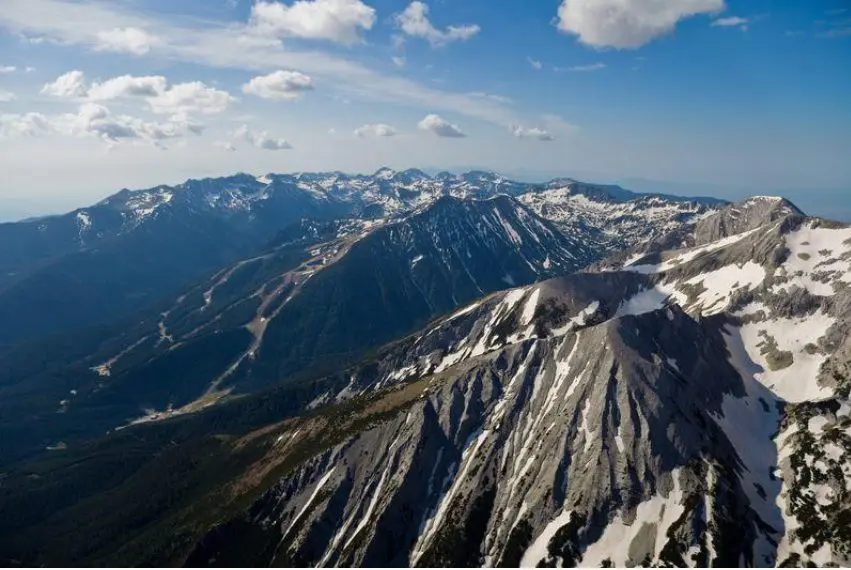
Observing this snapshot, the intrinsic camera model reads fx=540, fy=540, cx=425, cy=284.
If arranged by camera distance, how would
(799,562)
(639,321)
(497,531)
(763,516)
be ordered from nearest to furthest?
(799,562)
(763,516)
(497,531)
(639,321)

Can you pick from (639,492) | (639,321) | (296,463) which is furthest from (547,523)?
Answer: (296,463)

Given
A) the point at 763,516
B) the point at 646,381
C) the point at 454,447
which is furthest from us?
the point at 454,447

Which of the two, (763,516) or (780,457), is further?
(780,457)

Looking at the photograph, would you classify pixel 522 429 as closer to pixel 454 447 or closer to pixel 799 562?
pixel 454 447

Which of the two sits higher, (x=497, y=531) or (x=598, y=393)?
(x=598, y=393)

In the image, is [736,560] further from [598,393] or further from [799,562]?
[598,393]

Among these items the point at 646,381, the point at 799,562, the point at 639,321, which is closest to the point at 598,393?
the point at 646,381

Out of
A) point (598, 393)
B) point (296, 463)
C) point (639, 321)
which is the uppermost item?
point (639, 321)
